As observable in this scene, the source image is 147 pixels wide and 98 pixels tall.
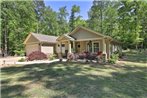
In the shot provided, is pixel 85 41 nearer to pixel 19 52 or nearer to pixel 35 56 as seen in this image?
pixel 35 56

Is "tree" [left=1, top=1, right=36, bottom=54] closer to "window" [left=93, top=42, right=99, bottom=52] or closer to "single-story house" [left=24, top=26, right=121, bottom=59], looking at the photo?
"single-story house" [left=24, top=26, right=121, bottom=59]

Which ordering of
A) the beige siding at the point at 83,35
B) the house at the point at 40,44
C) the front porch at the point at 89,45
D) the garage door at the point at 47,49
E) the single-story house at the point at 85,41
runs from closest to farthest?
the single-story house at the point at 85,41 < the front porch at the point at 89,45 < the beige siding at the point at 83,35 < the house at the point at 40,44 < the garage door at the point at 47,49

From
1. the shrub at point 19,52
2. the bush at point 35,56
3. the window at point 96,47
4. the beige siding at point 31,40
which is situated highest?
the beige siding at point 31,40

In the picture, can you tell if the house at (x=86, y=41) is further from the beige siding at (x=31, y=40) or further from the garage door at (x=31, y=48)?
the beige siding at (x=31, y=40)

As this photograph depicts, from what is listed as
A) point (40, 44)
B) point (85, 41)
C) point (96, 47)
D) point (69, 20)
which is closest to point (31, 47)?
point (40, 44)

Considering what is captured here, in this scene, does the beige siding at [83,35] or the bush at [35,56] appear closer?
the beige siding at [83,35]

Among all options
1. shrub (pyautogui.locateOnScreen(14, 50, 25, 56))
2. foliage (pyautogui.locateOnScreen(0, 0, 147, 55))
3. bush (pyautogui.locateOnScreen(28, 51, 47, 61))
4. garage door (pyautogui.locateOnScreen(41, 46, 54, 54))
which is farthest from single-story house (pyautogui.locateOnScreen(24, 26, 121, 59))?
shrub (pyautogui.locateOnScreen(14, 50, 25, 56))

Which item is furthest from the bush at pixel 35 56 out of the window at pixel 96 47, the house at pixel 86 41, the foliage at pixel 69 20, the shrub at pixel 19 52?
the foliage at pixel 69 20

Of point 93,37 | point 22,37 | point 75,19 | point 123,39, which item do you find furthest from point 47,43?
→ point 75,19

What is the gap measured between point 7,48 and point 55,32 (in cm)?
1691

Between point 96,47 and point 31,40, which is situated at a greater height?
point 31,40

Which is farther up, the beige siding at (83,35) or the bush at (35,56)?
the beige siding at (83,35)

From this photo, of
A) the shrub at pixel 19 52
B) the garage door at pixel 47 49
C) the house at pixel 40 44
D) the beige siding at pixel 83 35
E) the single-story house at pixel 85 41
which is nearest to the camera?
the single-story house at pixel 85 41

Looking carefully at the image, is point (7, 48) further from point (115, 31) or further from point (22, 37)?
point (115, 31)
